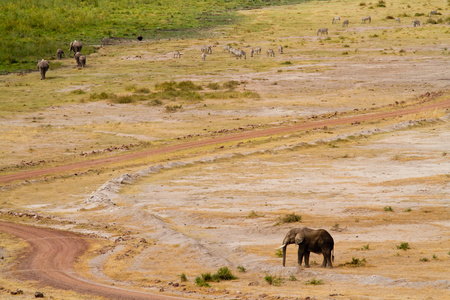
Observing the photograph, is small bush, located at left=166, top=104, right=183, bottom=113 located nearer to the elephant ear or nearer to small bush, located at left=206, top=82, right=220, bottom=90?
small bush, located at left=206, top=82, right=220, bottom=90

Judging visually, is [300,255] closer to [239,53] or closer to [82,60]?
[82,60]

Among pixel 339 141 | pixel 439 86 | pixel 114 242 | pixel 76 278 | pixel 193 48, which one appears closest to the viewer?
pixel 76 278

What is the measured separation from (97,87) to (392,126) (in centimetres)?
2582

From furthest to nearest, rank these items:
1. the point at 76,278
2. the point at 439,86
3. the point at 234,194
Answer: the point at 439,86 < the point at 234,194 < the point at 76,278

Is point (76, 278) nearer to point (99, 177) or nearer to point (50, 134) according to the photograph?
point (99, 177)

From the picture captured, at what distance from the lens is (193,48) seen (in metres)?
78.9

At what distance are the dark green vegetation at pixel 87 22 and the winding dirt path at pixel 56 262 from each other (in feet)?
149

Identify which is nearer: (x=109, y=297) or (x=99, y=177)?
(x=109, y=297)

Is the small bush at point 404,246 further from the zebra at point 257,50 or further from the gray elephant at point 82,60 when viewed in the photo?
the zebra at point 257,50

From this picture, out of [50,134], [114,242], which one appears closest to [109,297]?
[114,242]

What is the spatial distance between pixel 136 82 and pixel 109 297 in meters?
45.0

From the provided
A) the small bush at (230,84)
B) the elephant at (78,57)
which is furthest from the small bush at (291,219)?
the elephant at (78,57)

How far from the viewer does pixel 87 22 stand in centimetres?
9381

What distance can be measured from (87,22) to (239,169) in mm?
66588
